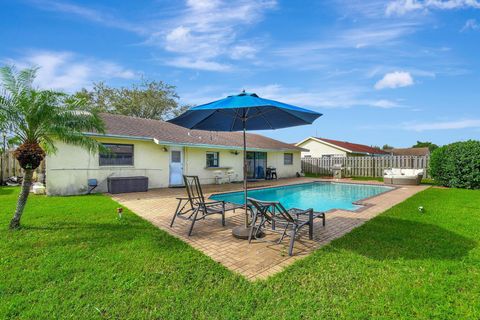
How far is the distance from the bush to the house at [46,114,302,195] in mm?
10911

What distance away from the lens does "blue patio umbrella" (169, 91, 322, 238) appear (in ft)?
14.0

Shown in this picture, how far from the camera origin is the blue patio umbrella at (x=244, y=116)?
4.28m

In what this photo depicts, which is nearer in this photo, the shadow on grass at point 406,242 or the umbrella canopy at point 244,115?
the shadow on grass at point 406,242

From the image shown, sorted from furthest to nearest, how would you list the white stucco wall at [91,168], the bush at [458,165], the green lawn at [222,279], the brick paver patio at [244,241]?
the bush at [458,165] < the white stucco wall at [91,168] < the brick paver patio at [244,241] < the green lawn at [222,279]

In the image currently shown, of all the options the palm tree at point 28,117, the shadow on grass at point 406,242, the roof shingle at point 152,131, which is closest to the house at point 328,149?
the roof shingle at point 152,131

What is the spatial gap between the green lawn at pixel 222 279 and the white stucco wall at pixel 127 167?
6.31 metres

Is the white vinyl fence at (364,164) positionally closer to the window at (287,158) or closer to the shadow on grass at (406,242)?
the window at (287,158)

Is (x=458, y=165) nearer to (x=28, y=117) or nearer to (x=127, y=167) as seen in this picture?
(x=127, y=167)

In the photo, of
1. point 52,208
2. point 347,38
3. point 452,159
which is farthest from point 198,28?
point 452,159

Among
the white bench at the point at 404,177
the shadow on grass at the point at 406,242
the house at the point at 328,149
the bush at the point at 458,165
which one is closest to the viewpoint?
the shadow on grass at the point at 406,242

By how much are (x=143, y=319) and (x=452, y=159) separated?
1683cm

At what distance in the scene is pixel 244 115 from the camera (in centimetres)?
548

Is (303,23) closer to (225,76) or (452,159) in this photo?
(225,76)

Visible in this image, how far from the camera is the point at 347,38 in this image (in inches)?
389
